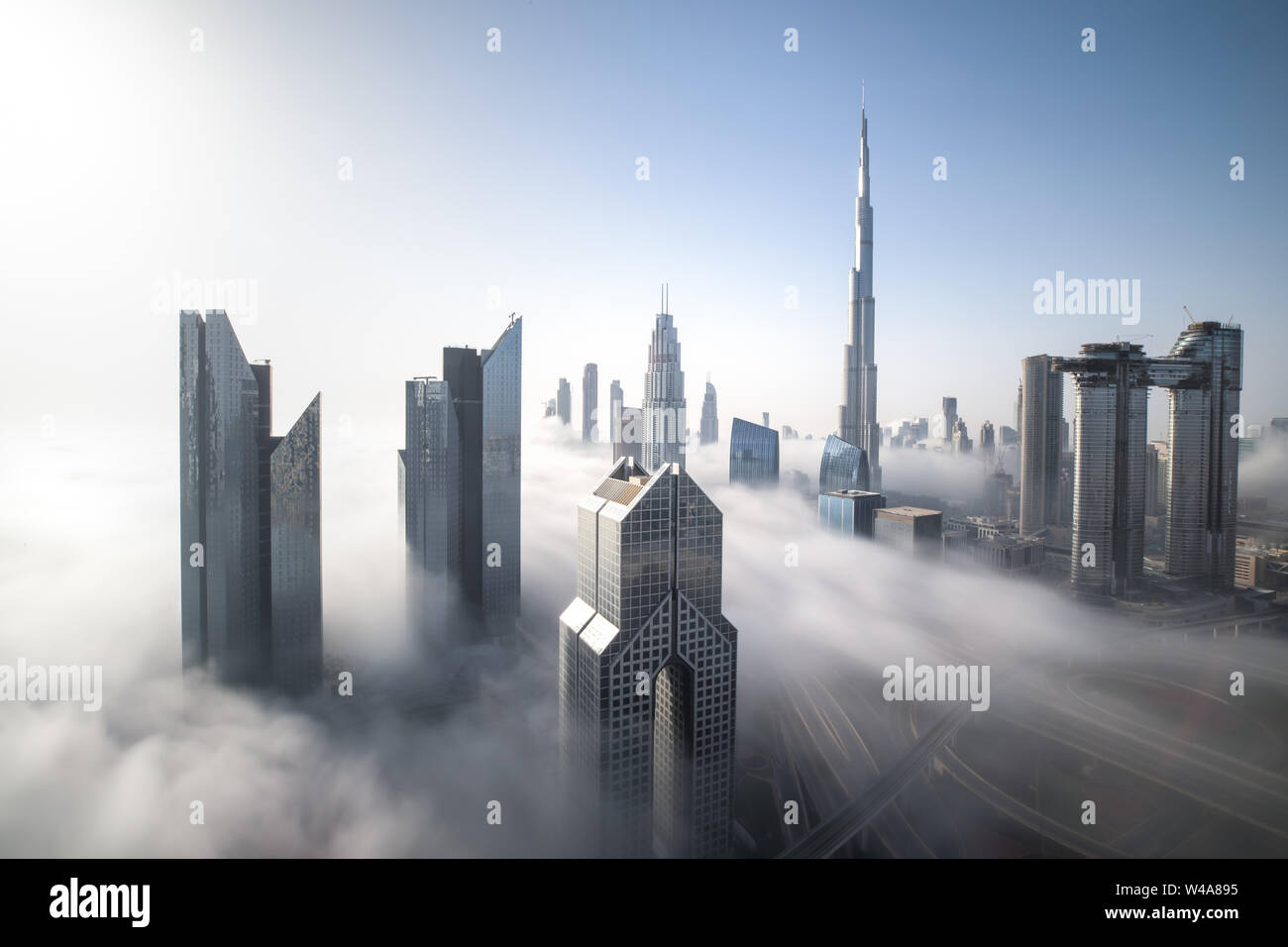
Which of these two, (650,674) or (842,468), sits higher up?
(842,468)

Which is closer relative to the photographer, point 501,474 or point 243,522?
point 243,522

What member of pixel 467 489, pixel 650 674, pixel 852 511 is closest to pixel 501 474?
pixel 467 489

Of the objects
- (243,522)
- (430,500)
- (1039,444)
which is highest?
(1039,444)

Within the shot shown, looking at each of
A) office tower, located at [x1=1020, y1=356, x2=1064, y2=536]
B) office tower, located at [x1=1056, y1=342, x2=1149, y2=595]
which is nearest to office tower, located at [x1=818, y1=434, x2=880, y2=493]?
office tower, located at [x1=1020, y1=356, x2=1064, y2=536]

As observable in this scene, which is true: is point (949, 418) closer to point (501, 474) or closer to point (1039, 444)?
point (1039, 444)

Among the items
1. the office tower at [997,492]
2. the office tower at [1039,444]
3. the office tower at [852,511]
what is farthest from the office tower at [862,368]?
the office tower at [852,511]
